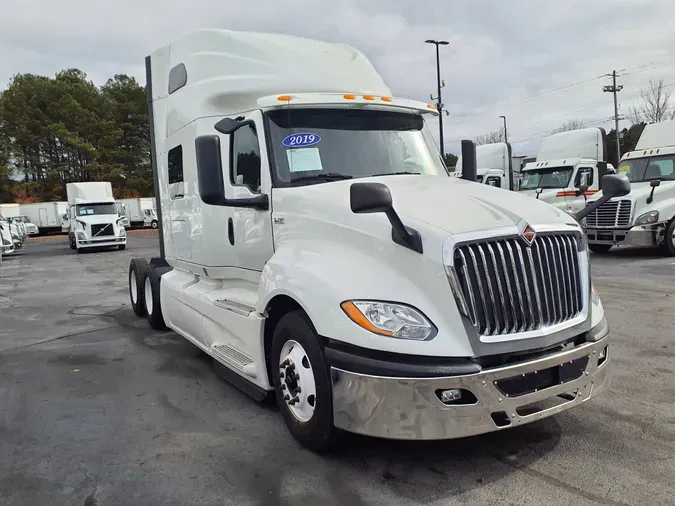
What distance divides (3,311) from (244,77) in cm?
742

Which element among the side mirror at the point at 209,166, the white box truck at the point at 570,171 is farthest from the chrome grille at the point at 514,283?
the white box truck at the point at 570,171

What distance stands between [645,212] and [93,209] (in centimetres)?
2304

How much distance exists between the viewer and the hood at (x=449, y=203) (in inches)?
137

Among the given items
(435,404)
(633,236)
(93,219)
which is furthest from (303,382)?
(93,219)

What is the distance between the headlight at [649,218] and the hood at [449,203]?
11.3m

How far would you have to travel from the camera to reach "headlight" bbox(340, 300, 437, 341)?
3219mm

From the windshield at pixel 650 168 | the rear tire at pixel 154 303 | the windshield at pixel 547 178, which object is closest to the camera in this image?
the rear tire at pixel 154 303

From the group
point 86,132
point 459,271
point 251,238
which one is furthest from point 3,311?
point 86,132

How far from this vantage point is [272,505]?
3.17 m

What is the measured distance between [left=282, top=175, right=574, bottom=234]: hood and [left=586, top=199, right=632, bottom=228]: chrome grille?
10935 mm

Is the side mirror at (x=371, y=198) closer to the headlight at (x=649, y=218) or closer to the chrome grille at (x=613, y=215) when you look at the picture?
the chrome grille at (x=613, y=215)

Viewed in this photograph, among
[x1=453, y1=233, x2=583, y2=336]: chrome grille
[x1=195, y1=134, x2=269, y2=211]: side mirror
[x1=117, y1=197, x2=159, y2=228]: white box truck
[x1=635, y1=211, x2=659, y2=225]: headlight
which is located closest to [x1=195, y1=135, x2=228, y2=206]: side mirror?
[x1=195, y1=134, x2=269, y2=211]: side mirror

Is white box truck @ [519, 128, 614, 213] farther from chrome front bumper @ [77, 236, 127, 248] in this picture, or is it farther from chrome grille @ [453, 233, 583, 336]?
chrome front bumper @ [77, 236, 127, 248]

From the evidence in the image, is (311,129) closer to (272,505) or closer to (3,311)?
(272,505)
